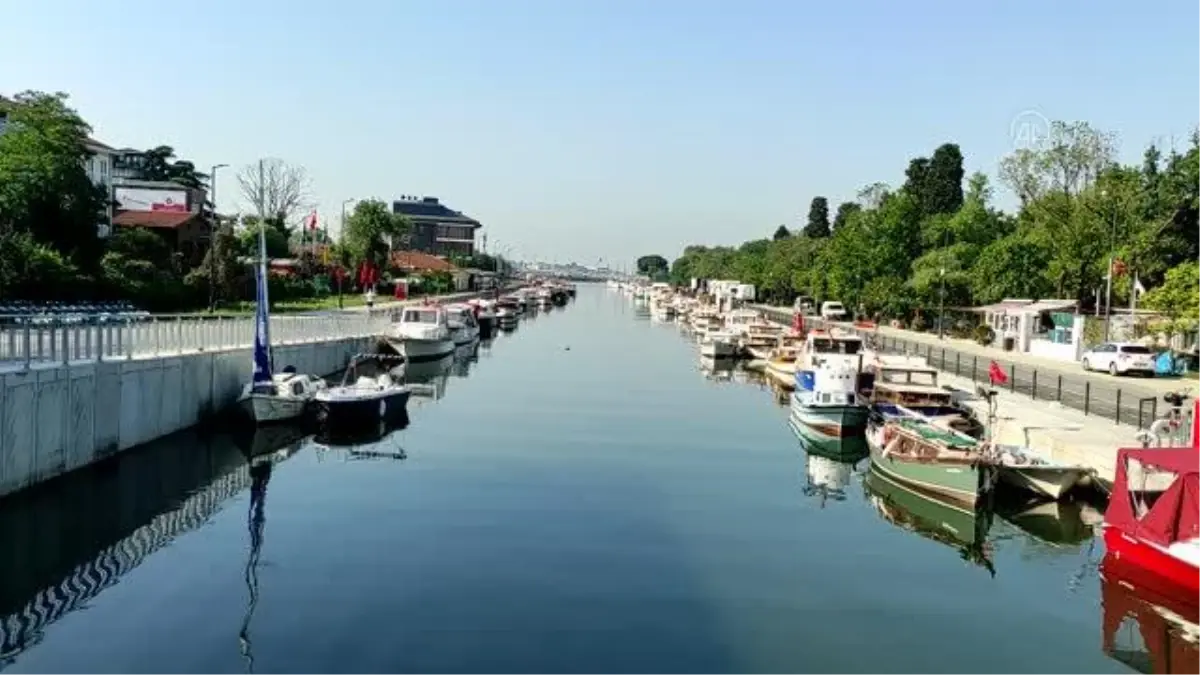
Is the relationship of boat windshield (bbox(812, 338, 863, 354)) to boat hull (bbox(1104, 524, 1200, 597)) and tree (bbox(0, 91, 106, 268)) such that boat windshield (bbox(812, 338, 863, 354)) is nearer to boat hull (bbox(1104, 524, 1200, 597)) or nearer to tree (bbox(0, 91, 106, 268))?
boat hull (bbox(1104, 524, 1200, 597))

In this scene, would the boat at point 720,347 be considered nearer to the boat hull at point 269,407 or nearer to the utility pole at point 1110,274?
the utility pole at point 1110,274

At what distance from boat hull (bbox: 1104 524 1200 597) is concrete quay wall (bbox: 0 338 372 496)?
75.3 feet

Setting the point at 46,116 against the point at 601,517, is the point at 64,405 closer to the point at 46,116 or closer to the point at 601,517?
the point at 601,517

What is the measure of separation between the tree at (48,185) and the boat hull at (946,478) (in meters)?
47.0

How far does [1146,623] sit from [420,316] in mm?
54672

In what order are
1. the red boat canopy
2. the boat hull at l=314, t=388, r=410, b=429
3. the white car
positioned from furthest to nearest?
the white car, the boat hull at l=314, t=388, r=410, b=429, the red boat canopy

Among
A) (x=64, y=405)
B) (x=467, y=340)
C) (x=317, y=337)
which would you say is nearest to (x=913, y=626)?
(x=64, y=405)

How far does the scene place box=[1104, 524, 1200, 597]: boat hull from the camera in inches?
764

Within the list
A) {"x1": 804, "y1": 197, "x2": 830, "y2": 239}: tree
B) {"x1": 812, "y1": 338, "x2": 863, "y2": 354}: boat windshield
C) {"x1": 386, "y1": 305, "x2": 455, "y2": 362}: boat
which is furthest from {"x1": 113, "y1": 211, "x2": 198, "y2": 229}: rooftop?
{"x1": 804, "y1": 197, "x2": 830, "y2": 239}: tree

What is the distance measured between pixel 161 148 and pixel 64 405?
132 metres

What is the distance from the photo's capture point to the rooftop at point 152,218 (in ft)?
291

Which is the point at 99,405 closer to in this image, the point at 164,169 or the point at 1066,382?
the point at 1066,382

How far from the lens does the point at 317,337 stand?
54531 millimetres

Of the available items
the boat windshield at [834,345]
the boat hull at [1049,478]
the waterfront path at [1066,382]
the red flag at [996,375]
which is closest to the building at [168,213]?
the boat windshield at [834,345]
